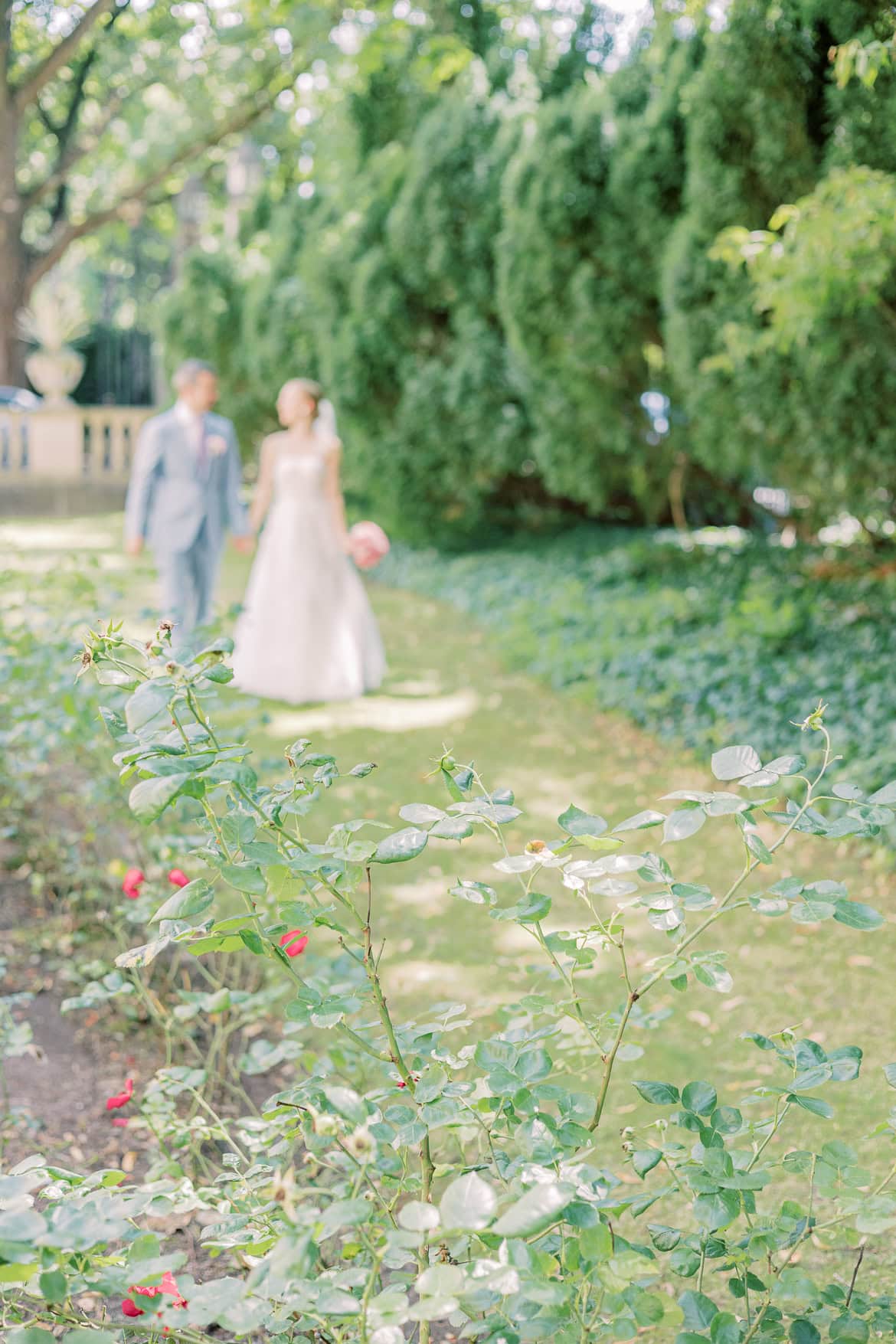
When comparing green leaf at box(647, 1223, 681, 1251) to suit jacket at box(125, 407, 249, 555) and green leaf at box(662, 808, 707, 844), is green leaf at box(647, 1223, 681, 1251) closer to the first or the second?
green leaf at box(662, 808, 707, 844)

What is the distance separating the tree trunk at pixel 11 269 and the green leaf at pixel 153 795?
716 inches

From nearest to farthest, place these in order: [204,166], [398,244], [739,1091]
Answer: [739,1091]
[398,244]
[204,166]

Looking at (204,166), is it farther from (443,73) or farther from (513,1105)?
(513,1105)

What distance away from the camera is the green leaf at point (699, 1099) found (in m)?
1.63

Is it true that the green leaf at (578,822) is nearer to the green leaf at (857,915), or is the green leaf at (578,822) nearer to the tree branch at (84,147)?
the green leaf at (857,915)

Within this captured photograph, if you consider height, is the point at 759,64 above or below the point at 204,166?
below

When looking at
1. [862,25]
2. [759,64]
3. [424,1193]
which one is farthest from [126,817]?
[759,64]

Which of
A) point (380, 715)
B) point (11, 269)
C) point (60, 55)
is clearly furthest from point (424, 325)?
point (11, 269)

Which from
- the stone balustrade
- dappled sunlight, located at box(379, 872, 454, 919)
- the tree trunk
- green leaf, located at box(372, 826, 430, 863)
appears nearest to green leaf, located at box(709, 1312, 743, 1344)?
green leaf, located at box(372, 826, 430, 863)

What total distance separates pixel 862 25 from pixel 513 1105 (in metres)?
5.11

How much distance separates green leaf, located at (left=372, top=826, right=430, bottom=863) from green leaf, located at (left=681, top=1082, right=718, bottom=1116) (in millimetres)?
497

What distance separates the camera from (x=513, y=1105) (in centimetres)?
156

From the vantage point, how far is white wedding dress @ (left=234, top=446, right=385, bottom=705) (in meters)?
7.34

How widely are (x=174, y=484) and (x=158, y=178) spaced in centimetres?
1413
